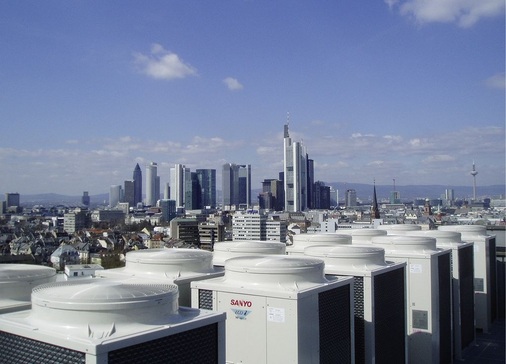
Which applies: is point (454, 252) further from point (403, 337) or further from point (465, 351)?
point (403, 337)

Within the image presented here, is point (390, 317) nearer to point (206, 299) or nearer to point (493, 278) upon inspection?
point (206, 299)

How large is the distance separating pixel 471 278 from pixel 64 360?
76.7 feet

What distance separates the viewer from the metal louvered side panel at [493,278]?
29513mm

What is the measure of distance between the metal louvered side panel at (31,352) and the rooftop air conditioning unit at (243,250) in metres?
10.8

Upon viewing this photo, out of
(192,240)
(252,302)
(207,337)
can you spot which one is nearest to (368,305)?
(252,302)

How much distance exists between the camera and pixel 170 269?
1538 cm

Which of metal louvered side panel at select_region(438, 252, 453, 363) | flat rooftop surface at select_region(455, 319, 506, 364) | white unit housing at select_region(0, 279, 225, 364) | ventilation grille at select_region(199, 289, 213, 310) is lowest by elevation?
flat rooftop surface at select_region(455, 319, 506, 364)

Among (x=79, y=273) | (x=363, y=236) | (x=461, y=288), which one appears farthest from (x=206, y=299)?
(x=461, y=288)

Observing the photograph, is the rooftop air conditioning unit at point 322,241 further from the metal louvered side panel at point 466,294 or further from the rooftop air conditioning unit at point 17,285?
the rooftop air conditioning unit at point 17,285

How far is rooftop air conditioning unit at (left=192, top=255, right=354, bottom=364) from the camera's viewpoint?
12102 mm

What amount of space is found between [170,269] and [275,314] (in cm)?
449

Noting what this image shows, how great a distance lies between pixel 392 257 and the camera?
20750 millimetres

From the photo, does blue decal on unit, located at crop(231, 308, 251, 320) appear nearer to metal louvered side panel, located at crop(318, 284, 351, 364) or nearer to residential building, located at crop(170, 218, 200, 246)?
metal louvered side panel, located at crop(318, 284, 351, 364)

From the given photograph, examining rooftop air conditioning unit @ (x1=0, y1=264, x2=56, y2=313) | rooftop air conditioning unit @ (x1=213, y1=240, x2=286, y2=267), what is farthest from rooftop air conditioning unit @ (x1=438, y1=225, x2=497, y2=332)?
rooftop air conditioning unit @ (x1=0, y1=264, x2=56, y2=313)
